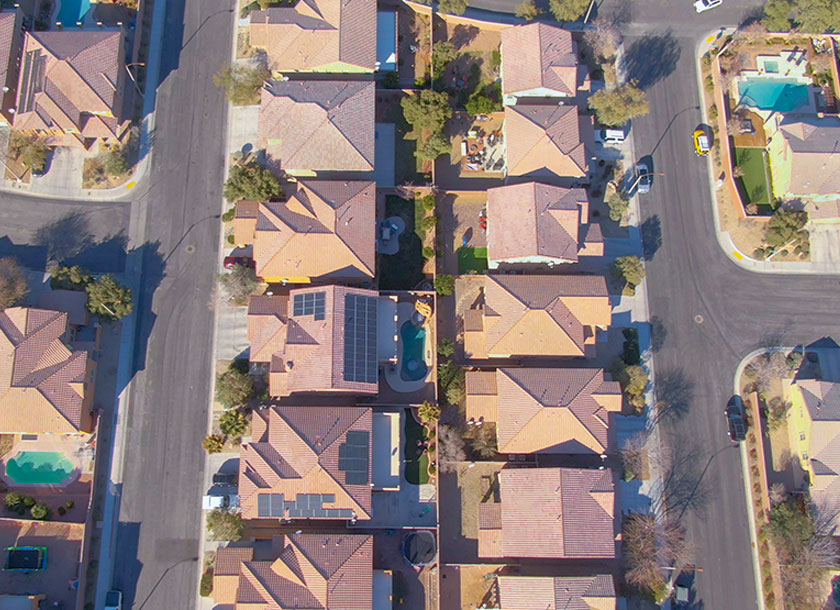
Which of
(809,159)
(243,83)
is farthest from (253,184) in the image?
(809,159)

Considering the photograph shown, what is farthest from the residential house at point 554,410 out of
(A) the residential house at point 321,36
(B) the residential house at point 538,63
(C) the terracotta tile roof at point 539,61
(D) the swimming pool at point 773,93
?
(D) the swimming pool at point 773,93

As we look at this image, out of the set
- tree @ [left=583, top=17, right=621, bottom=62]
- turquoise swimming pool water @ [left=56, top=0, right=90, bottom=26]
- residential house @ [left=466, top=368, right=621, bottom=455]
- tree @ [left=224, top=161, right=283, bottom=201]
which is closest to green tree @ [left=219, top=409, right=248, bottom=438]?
tree @ [left=224, top=161, right=283, bottom=201]

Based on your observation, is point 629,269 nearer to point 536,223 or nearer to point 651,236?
point 651,236

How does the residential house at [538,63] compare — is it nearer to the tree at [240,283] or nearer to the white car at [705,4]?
the white car at [705,4]

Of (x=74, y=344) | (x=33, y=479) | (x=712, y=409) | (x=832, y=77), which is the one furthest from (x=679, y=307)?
(x=33, y=479)

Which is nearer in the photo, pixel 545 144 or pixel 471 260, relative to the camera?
pixel 545 144

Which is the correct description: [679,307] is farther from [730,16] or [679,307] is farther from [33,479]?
[33,479]

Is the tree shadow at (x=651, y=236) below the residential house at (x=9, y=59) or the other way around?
below
